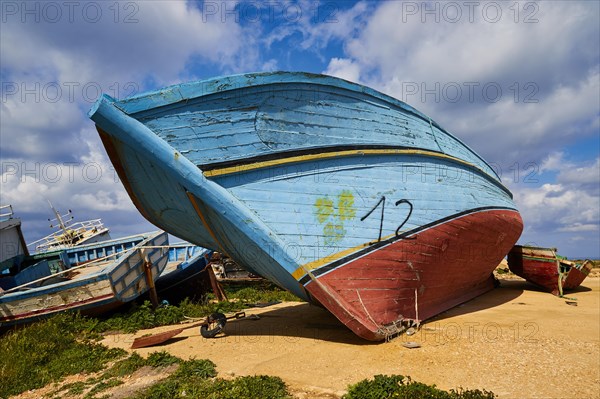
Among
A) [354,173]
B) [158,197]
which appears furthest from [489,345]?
[158,197]

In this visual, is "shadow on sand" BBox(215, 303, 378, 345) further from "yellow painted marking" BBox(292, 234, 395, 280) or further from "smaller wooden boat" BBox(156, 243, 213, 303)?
"smaller wooden boat" BBox(156, 243, 213, 303)

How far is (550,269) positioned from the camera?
38.1 feet

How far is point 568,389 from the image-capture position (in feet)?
13.1

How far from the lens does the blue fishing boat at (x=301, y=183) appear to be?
16.1 feet

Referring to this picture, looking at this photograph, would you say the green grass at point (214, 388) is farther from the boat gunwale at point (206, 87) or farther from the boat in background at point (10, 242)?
the boat in background at point (10, 242)

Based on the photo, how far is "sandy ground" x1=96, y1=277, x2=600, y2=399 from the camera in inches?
167

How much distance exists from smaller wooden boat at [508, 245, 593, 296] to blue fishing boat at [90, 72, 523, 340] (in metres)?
7.26

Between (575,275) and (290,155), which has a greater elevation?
(290,155)

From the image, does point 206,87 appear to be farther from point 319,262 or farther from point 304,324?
point 304,324

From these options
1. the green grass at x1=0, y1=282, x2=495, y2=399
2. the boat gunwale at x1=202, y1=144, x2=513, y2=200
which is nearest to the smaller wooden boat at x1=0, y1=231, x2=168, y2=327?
the green grass at x1=0, y1=282, x2=495, y2=399

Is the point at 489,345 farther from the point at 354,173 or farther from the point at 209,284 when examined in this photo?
the point at 209,284

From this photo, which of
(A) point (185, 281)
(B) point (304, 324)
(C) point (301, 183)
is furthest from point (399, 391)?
(A) point (185, 281)

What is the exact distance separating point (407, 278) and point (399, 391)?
254 cm

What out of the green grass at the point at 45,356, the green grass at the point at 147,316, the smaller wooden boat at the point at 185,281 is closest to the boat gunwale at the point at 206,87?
the green grass at the point at 45,356
